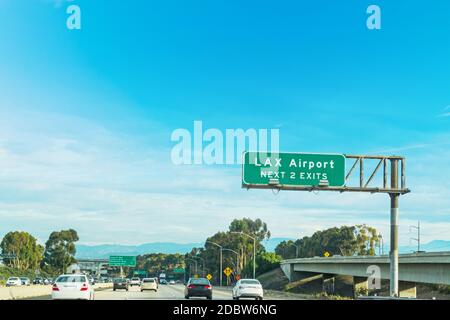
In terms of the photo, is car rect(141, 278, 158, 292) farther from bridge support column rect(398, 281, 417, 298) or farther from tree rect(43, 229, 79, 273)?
tree rect(43, 229, 79, 273)

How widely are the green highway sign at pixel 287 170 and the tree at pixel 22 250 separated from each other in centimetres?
Answer: 13683

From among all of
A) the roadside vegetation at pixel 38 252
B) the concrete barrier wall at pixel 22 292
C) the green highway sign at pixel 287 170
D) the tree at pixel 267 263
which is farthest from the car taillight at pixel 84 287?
the roadside vegetation at pixel 38 252

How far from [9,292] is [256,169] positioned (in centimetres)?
1936

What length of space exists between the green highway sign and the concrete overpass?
12114mm

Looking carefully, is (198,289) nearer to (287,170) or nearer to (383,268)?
(287,170)

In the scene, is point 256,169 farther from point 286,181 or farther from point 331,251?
point 331,251

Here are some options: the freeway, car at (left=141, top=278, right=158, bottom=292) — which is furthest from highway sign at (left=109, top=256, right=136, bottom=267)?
the freeway

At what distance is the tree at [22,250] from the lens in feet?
576

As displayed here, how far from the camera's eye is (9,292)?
4447 cm

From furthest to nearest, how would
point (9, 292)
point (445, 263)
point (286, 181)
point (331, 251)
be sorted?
point (331, 251)
point (445, 263)
point (286, 181)
point (9, 292)

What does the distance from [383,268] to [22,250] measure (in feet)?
409
